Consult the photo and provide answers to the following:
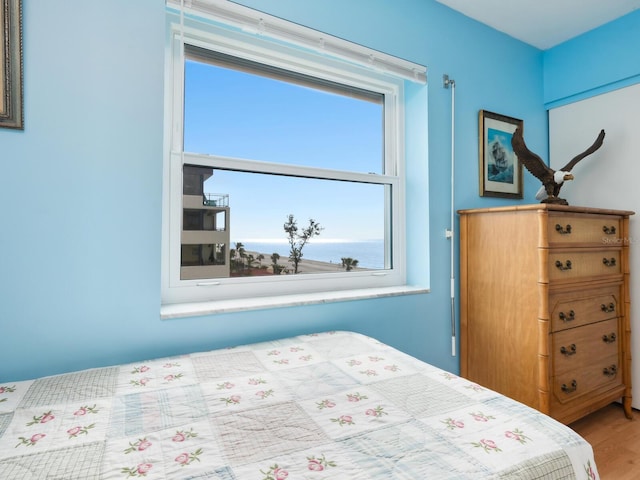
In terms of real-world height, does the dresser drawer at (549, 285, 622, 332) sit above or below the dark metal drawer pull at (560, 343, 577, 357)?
above

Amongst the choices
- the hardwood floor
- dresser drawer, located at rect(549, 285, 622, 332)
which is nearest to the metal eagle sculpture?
dresser drawer, located at rect(549, 285, 622, 332)

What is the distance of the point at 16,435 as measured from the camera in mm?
794

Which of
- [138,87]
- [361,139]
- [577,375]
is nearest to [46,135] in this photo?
[138,87]

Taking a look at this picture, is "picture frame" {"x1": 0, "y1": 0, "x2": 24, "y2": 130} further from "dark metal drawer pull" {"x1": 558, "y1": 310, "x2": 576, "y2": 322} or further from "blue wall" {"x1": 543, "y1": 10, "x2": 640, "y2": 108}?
"blue wall" {"x1": 543, "y1": 10, "x2": 640, "y2": 108}

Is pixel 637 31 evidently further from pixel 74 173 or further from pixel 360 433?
pixel 74 173

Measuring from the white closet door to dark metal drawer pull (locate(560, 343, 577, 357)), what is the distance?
694 mm

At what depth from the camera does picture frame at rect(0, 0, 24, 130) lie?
3.70 ft

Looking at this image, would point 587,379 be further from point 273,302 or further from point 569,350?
point 273,302

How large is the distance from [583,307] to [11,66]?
2669 millimetres

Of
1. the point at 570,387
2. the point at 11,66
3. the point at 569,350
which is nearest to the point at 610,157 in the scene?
the point at 569,350

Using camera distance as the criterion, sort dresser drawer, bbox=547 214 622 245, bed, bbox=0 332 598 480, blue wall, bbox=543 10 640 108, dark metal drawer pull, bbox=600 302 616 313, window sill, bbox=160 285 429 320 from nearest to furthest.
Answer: bed, bbox=0 332 598 480
window sill, bbox=160 285 429 320
dresser drawer, bbox=547 214 622 245
dark metal drawer pull, bbox=600 302 616 313
blue wall, bbox=543 10 640 108

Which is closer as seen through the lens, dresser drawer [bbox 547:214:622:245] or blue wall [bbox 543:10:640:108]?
dresser drawer [bbox 547:214:622:245]

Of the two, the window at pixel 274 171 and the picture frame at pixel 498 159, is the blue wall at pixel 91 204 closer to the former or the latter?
the window at pixel 274 171

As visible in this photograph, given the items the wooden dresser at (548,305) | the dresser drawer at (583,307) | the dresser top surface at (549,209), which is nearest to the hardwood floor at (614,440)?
the wooden dresser at (548,305)
